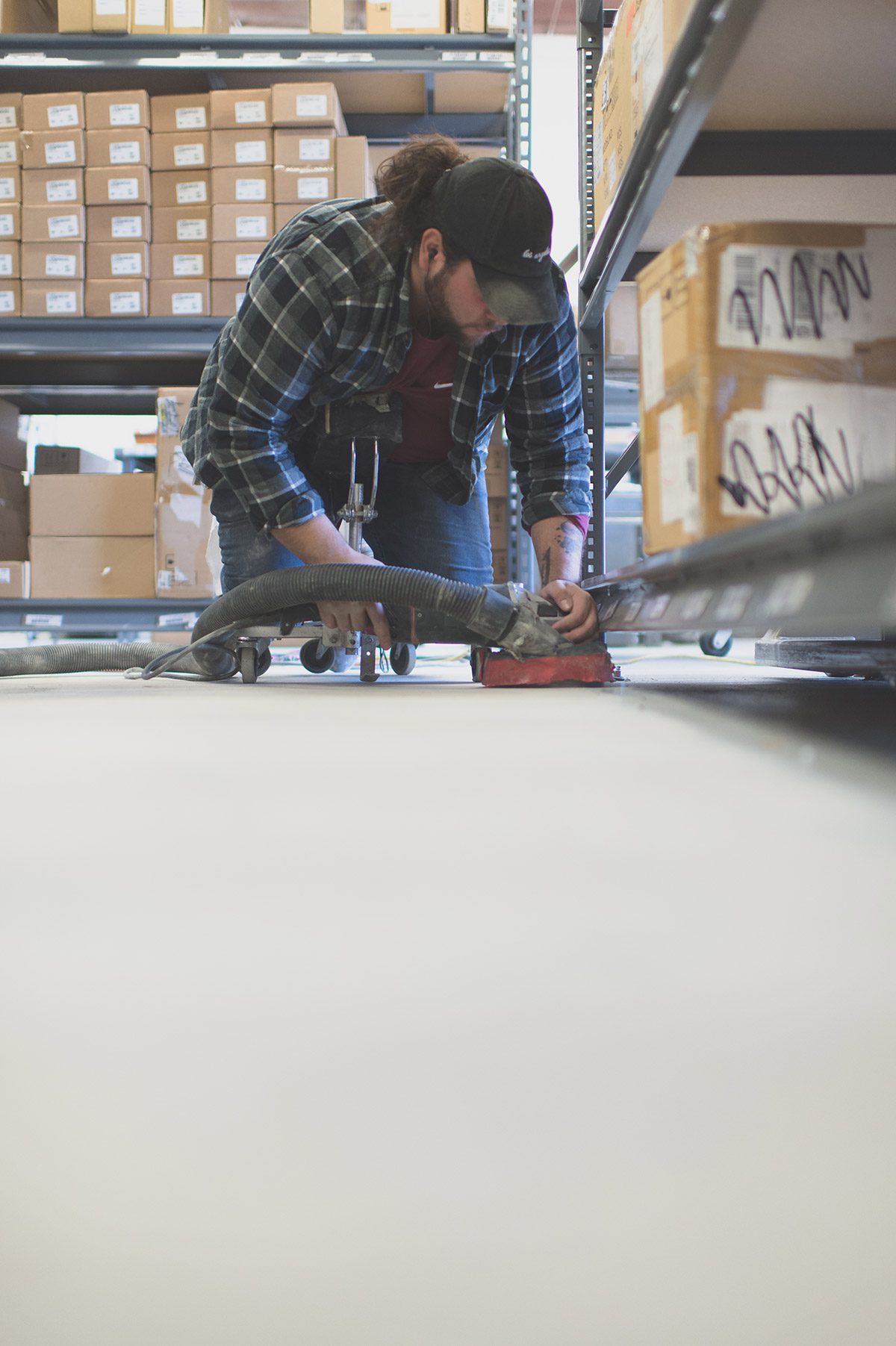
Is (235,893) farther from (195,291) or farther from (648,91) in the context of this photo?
(195,291)

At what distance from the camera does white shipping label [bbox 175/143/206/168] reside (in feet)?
9.04

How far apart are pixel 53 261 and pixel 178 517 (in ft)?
2.80

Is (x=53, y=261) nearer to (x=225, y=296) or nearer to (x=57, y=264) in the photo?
(x=57, y=264)

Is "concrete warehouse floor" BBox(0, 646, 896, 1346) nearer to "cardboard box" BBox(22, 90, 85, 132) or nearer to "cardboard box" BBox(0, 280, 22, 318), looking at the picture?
"cardboard box" BBox(0, 280, 22, 318)

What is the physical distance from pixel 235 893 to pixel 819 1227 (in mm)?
268

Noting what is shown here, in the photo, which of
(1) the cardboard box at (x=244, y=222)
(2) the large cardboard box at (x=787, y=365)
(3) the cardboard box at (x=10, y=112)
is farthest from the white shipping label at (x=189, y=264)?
(2) the large cardboard box at (x=787, y=365)

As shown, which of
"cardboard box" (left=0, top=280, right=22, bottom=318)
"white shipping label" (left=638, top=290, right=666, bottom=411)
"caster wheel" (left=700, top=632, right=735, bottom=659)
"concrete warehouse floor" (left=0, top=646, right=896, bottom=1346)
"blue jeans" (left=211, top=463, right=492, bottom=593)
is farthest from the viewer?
"cardboard box" (left=0, top=280, right=22, bottom=318)

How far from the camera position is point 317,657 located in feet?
6.71

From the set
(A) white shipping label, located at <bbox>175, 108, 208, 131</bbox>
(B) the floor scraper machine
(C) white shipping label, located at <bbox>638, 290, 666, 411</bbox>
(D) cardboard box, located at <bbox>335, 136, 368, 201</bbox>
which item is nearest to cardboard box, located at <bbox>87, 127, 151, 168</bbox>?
(A) white shipping label, located at <bbox>175, 108, 208, 131</bbox>

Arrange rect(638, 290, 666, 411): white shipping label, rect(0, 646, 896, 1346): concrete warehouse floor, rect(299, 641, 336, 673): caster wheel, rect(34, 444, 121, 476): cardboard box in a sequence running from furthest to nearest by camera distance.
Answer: rect(34, 444, 121, 476): cardboard box
rect(299, 641, 336, 673): caster wheel
rect(638, 290, 666, 411): white shipping label
rect(0, 646, 896, 1346): concrete warehouse floor

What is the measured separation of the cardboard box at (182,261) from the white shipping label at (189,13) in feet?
2.09

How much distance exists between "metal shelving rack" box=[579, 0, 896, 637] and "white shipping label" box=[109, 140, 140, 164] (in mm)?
1551

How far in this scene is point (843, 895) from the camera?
0.40 metres

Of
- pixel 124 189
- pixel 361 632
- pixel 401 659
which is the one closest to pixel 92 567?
pixel 124 189
